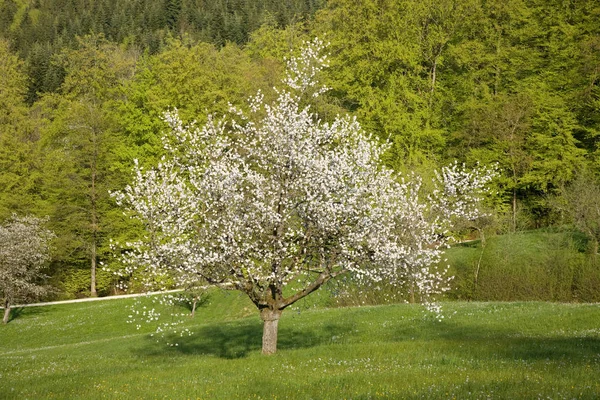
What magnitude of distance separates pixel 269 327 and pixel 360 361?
11.2 ft

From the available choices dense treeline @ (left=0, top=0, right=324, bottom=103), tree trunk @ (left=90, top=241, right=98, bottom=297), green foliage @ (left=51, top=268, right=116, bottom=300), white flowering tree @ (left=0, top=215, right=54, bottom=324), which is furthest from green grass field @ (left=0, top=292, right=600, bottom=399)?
dense treeline @ (left=0, top=0, right=324, bottom=103)

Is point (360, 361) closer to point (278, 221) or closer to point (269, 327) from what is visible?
point (269, 327)

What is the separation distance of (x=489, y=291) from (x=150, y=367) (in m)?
24.7

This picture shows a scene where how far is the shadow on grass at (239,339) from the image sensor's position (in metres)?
24.4

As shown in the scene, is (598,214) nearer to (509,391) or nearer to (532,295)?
(532,295)

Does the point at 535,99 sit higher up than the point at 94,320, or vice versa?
the point at 535,99

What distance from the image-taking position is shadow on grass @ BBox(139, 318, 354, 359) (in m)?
24.4

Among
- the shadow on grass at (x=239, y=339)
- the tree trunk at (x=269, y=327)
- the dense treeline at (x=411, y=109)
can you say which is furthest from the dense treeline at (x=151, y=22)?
the tree trunk at (x=269, y=327)

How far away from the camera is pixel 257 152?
1761 cm

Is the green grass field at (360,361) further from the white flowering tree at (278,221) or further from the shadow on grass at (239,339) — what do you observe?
the white flowering tree at (278,221)

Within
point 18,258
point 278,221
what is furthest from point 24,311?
point 278,221

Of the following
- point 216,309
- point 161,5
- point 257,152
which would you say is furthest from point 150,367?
point 161,5

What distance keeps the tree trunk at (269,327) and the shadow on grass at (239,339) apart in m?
5.02

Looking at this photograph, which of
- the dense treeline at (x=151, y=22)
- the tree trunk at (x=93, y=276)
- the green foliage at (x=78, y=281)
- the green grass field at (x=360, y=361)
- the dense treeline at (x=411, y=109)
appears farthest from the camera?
the dense treeline at (x=151, y=22)
